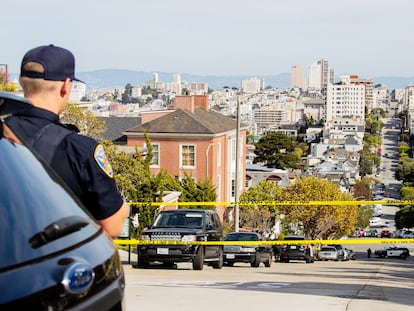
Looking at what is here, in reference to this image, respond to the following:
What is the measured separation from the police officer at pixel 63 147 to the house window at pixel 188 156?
51938mm

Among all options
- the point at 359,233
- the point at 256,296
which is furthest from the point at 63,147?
the point at 359,233

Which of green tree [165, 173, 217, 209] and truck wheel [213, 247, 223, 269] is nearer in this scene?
truck wheel [213, 247, 223, 269]

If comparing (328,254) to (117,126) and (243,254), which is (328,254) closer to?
(117,126)

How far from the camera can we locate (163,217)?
797 inches

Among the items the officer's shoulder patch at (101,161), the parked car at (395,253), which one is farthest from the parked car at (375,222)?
the officer's shoulder patch at (101,161)

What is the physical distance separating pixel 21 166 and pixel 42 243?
17.8 inches

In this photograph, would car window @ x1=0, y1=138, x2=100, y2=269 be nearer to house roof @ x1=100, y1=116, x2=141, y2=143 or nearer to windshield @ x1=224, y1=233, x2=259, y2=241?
windshield @ x1=224, y1=233, x2=259, y2=241

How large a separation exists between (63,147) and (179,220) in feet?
50.9

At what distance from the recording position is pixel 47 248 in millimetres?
3195

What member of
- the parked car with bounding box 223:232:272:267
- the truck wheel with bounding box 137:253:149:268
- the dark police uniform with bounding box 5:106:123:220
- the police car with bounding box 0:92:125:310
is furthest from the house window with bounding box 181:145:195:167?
the police car with bounding box 0:92:125:310

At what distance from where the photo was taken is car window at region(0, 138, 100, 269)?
3.10 meters

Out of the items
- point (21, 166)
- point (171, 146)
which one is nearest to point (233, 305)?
point (21, 166)

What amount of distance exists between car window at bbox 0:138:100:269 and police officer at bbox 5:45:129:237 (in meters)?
0.90

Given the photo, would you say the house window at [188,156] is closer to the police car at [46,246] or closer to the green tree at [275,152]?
the police car at [46,246]
